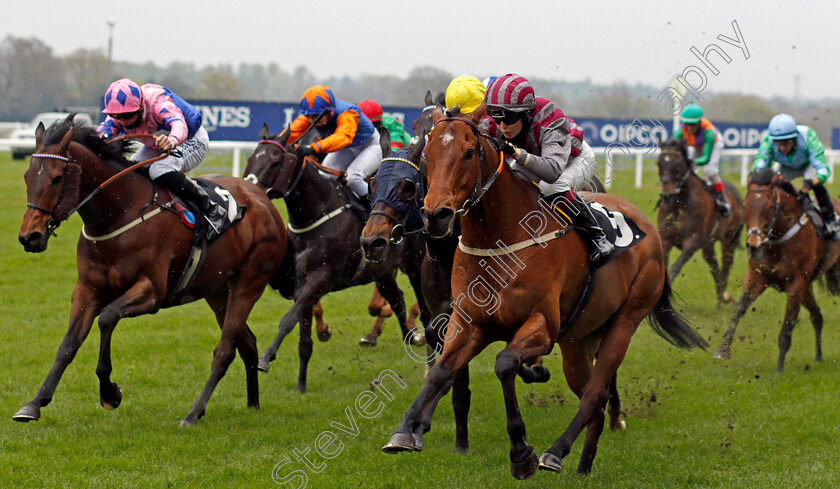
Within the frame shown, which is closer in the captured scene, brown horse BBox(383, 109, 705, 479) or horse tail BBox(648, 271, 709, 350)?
brown horse BBox(383, 109, 705, 479)

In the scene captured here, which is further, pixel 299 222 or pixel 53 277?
pixel 53 277

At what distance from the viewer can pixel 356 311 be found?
9.67 m

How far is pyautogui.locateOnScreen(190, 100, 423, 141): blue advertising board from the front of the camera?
710 inches

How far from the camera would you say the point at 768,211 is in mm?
7711

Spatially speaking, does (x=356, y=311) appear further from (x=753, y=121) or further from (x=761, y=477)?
(x=753, y=121)

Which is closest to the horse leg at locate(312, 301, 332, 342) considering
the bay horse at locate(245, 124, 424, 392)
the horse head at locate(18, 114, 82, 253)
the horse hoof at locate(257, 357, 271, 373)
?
the bay horse at locate(245, 124, 424, 392)

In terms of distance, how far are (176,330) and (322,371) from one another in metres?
2.00

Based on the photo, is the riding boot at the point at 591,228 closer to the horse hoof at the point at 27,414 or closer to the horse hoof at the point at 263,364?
the horse hoof at the point at 263,364

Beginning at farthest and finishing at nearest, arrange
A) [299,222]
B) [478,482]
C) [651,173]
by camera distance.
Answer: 1. [651,173]
2. [299,222]
3. [478,482]

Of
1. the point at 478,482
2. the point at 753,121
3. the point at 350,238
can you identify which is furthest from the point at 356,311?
the point at 753,121

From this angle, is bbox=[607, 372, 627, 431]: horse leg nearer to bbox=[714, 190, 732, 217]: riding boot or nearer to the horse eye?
the horse eye

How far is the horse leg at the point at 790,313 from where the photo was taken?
734 cm

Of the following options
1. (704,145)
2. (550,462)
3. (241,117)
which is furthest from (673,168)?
(241,117)

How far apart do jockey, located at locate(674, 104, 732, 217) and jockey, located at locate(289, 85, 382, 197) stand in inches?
185
